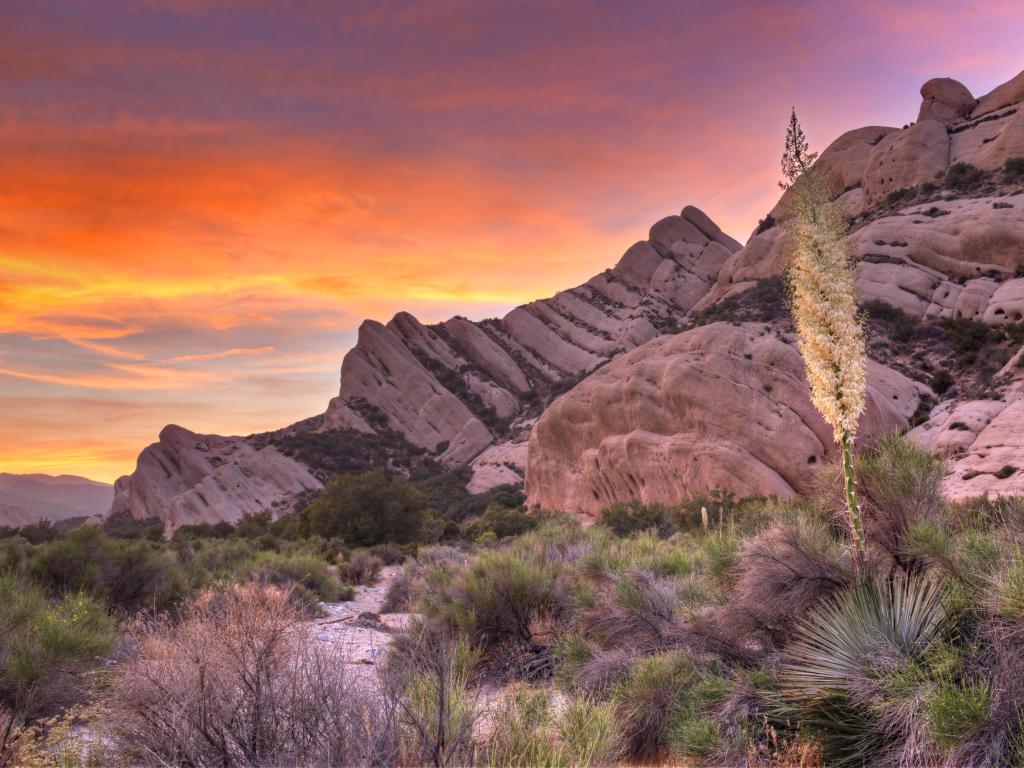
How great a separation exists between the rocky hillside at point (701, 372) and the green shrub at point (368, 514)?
9.64 meters

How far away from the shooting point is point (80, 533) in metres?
11.4

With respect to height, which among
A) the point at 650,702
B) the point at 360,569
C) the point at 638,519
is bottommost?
the point at 360,569

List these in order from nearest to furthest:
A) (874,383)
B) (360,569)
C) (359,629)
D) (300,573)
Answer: (359,629)
(300,573)
(360,569)
(874,383)

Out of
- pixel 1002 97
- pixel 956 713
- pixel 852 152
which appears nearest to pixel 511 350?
pixel 852 152

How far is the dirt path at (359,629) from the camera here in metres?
8.57

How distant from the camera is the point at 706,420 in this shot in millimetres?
26375

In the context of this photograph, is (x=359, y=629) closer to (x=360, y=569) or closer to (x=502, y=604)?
(x=502, y=604)

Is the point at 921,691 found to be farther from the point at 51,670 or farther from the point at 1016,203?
the point at 1016,203

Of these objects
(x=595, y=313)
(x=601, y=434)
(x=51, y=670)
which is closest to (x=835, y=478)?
(x=51, y=670)

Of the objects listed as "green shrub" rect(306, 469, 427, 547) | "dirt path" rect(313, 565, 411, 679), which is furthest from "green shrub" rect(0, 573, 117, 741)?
"green shrub" rect(306, 469, 427, 547)

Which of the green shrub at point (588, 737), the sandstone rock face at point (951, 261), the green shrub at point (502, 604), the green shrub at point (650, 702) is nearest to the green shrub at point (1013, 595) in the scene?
the green shrub at point (650, 702)

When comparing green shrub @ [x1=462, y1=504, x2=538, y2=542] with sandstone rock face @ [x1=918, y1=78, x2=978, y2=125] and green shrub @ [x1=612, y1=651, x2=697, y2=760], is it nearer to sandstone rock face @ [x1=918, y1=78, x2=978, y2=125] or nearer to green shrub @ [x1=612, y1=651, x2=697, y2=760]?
green shrub @ [x1=612, y1=651, x2=697, y2=760]

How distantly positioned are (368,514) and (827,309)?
25639 millimetres

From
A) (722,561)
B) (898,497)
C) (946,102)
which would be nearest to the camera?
(898,497)
